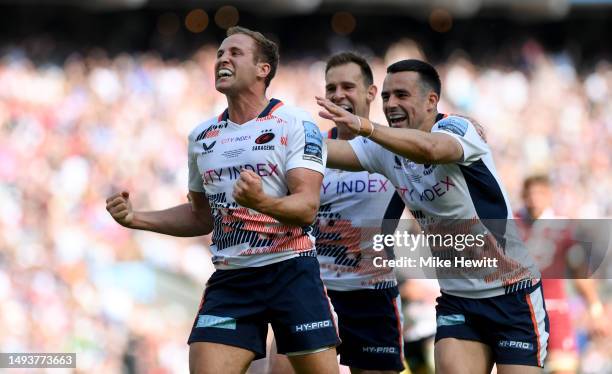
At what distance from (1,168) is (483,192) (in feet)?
35.7

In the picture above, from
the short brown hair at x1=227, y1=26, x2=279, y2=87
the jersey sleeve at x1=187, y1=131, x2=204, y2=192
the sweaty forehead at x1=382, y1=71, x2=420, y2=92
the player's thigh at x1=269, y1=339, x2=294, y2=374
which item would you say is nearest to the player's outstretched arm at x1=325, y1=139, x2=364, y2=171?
the sweaty forehead at x1=382, y1=71, x2=420, y2=92

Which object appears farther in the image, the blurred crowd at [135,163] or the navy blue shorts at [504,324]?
the blurred crowd at [135,163]

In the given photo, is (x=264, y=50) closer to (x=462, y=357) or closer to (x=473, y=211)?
(x=473, y=211)

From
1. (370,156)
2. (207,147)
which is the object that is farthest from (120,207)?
(370,156)

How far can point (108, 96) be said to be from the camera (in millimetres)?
18453

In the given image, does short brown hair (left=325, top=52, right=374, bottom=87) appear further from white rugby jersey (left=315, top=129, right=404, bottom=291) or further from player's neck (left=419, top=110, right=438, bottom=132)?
player's neck (left=419, top=110, right=438, bottom=132)

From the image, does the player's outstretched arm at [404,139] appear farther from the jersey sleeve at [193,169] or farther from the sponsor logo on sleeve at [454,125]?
the jersey sleeve at [193,169]

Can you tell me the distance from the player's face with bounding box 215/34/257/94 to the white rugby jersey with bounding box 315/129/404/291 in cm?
172

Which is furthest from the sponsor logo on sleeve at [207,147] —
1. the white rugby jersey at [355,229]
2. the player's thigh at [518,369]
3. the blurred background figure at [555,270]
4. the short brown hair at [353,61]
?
the blurred background figure at [555,270]

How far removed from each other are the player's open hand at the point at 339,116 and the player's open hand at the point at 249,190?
672 mm

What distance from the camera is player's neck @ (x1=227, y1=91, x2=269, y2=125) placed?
21.8 ft

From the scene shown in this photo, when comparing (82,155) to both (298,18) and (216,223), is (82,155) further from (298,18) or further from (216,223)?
(216,223)

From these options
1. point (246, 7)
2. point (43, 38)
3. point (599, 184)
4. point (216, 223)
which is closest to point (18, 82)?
point (43, 38)

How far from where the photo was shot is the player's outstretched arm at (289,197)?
5.82 meters
